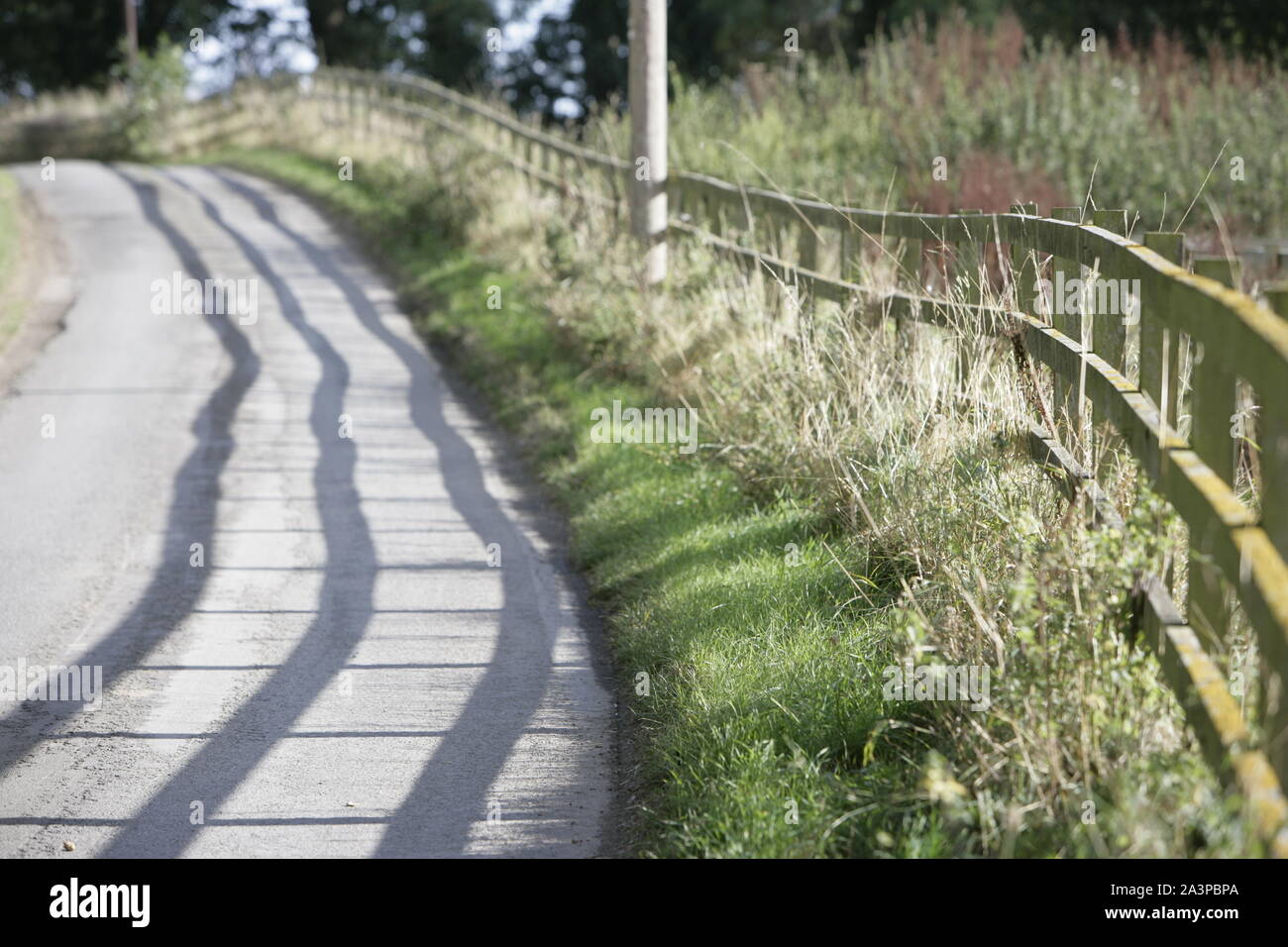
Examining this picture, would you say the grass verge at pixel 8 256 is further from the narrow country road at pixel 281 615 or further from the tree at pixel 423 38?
the tree at pixel 423 38

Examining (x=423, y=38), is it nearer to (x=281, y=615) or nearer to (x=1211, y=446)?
(x=281, y=615)

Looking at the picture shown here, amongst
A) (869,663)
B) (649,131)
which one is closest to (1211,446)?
(869,663)

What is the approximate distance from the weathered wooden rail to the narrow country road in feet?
6.32

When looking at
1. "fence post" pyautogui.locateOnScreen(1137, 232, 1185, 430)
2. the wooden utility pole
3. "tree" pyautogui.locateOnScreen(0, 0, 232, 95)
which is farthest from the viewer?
"tree" pyautogui.locateOnScreen(0, 0, 232, 95)

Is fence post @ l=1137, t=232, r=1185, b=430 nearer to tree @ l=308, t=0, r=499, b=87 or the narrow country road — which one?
the narrow country road

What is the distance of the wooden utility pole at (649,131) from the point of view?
36.9ft

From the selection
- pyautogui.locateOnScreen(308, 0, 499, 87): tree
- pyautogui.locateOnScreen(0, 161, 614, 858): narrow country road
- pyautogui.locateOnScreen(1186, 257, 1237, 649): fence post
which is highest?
pyautogui.locateOnScreen(308, 0, 499, 87): tree

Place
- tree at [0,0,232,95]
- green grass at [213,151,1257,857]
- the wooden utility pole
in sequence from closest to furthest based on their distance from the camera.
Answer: green grass at [213,151,1257,857], the wooden utility pole, tree at [0,0,232,95]

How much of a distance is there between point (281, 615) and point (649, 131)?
617cm

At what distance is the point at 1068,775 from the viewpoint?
12.8 ft

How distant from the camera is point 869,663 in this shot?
5094 mm

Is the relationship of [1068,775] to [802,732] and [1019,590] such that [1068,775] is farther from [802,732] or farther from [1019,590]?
[802,732]

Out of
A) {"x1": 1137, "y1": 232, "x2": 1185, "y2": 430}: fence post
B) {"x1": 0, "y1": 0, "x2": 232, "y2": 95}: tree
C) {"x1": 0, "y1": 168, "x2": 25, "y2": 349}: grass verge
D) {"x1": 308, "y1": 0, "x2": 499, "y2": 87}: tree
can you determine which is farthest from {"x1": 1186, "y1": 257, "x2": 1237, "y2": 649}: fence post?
{"x1": 0, "y1": 0, "x2": 232, "y2": 95}: tree

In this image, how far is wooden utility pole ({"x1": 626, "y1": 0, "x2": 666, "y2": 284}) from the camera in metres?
11.2
